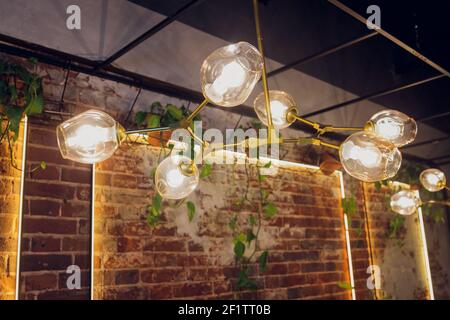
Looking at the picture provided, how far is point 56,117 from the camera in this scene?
89.7 inches

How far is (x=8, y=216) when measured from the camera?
81.0 inches

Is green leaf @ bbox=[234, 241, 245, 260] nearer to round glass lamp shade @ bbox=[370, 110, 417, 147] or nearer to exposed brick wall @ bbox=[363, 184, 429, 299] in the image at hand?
round glass lamp shade @ bbox=[370, 110, 417, 147]

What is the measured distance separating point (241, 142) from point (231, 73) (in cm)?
33

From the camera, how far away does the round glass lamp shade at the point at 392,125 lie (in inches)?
65.4

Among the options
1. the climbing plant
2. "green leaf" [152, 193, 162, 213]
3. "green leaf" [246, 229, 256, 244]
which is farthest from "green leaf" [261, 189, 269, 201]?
the climbing plant

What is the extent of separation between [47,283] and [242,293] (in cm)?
135

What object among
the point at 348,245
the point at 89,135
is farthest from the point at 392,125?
the point at 348,245

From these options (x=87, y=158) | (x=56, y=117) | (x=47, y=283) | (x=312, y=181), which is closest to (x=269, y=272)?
(x=312, y=181)

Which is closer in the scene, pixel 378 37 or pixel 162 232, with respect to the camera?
pixel 162 232

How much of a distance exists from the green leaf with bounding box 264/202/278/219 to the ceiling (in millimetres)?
919

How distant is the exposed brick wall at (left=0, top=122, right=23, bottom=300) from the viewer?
2002 millimetres

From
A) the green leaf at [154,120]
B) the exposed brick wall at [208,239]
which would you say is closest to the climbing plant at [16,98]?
the exposed brick wall at [208,239]
